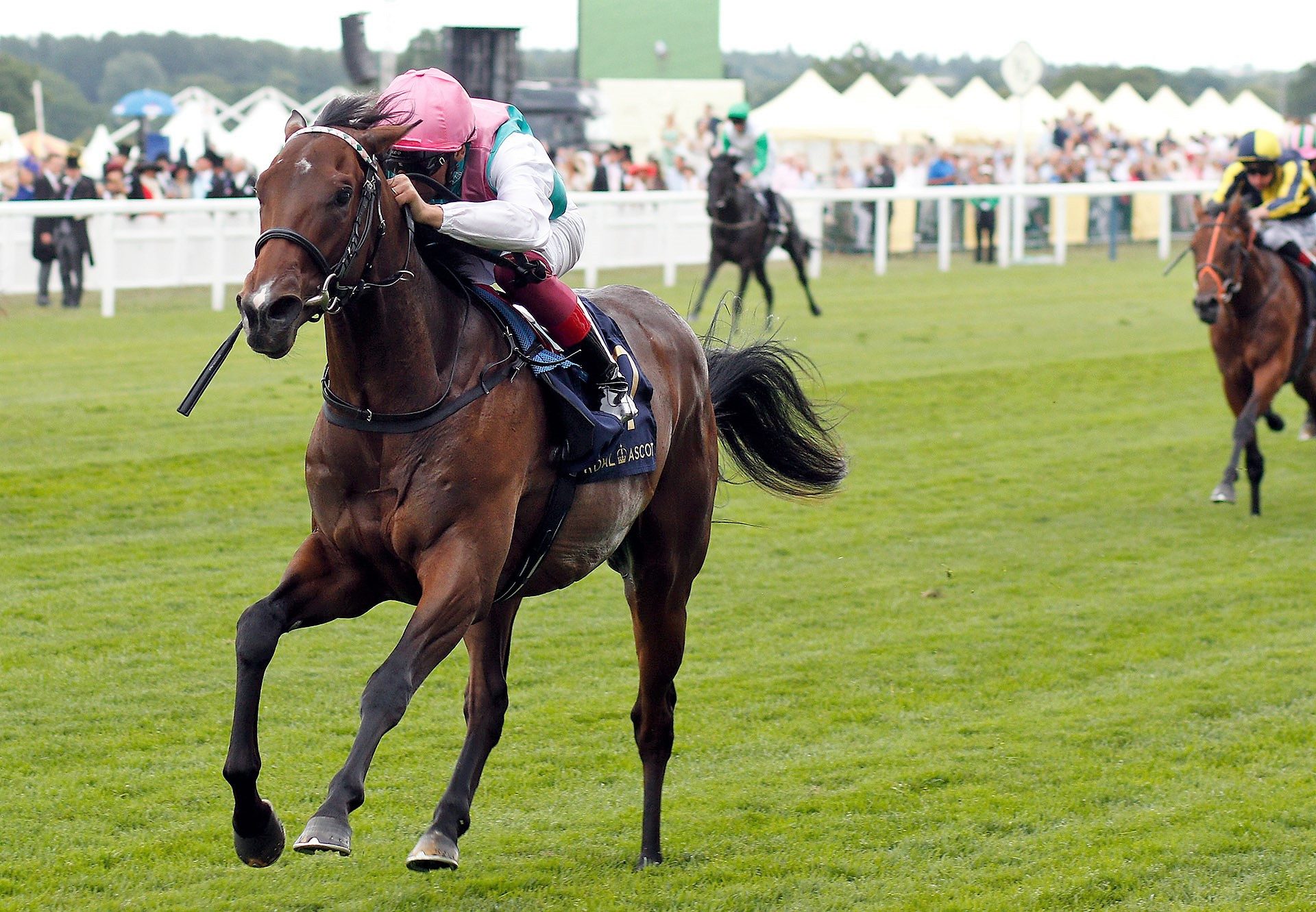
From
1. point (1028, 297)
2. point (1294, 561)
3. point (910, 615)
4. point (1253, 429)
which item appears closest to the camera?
point (910, 615)

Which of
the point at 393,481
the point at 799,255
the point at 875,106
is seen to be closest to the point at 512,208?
the point at 393,481

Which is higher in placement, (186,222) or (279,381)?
(186,222)

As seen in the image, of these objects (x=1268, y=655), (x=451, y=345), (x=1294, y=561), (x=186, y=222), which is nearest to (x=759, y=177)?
(x=186, y=222)

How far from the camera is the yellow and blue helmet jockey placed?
350 inches

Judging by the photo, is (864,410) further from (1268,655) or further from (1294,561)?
(1268,655)

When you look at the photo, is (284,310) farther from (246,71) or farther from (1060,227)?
(246,71)

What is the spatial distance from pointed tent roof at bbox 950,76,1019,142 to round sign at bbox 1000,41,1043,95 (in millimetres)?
10512

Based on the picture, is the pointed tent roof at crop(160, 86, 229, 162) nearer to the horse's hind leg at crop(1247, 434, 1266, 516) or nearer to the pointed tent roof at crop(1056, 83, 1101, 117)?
the pointed tent roof at crop(1056, 83, 1101, 117)

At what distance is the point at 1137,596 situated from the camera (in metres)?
6.93

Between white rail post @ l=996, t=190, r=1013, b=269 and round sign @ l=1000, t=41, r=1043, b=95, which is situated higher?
round sign @ l=1000, t=41, r=1043, b=95

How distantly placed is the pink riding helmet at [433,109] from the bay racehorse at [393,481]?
0.29ft

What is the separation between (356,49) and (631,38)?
74.6 ft

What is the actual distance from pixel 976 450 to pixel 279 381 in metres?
4.95

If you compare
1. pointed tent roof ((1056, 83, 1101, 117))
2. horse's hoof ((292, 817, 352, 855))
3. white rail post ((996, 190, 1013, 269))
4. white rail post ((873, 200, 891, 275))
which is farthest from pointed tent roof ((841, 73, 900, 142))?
horse's hoof ((292, 817, 352, 855))
